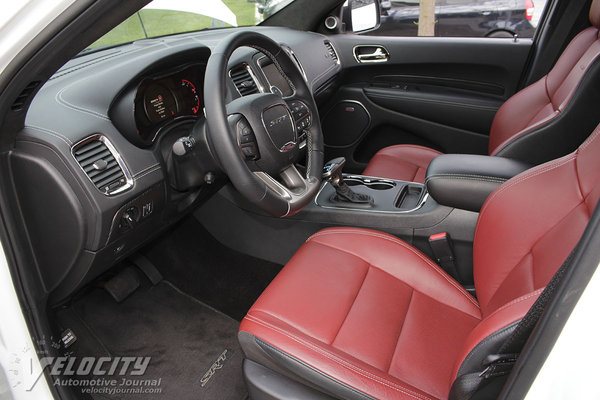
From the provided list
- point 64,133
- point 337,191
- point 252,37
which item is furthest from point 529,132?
point 64,133

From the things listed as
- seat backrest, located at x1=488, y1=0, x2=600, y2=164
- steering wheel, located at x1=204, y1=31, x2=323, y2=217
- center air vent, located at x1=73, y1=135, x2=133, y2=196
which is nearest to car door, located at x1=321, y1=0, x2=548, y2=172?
seat backrest, located at x1=488, y1=0, x2=600, y2=164

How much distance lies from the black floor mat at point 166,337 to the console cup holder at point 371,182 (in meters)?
0.76

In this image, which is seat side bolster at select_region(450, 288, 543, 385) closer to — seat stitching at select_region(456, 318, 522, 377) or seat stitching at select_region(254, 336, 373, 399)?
seat stitching at select_region(456, 318, 522, 377)

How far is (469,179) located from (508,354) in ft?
2.83

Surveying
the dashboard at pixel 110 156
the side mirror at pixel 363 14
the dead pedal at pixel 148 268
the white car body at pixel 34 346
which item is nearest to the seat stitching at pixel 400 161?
the dashboard at pixel 110 156

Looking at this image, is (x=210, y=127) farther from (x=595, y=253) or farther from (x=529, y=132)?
(x=529, y=132)

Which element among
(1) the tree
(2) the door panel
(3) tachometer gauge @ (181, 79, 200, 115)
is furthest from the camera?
(1) the tree

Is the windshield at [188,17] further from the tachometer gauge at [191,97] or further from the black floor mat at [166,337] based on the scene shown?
the black floor mat at [166,337]

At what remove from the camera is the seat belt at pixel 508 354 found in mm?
724

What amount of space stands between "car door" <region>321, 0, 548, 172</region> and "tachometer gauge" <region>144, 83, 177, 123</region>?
1.30 metres

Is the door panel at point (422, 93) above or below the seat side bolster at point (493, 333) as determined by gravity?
below

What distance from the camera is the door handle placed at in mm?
2637

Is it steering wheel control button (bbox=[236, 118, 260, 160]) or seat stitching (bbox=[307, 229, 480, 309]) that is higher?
steering wheel control button (bbox=[236, 118, 260, 160])

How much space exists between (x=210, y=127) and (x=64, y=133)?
0.37 metres
